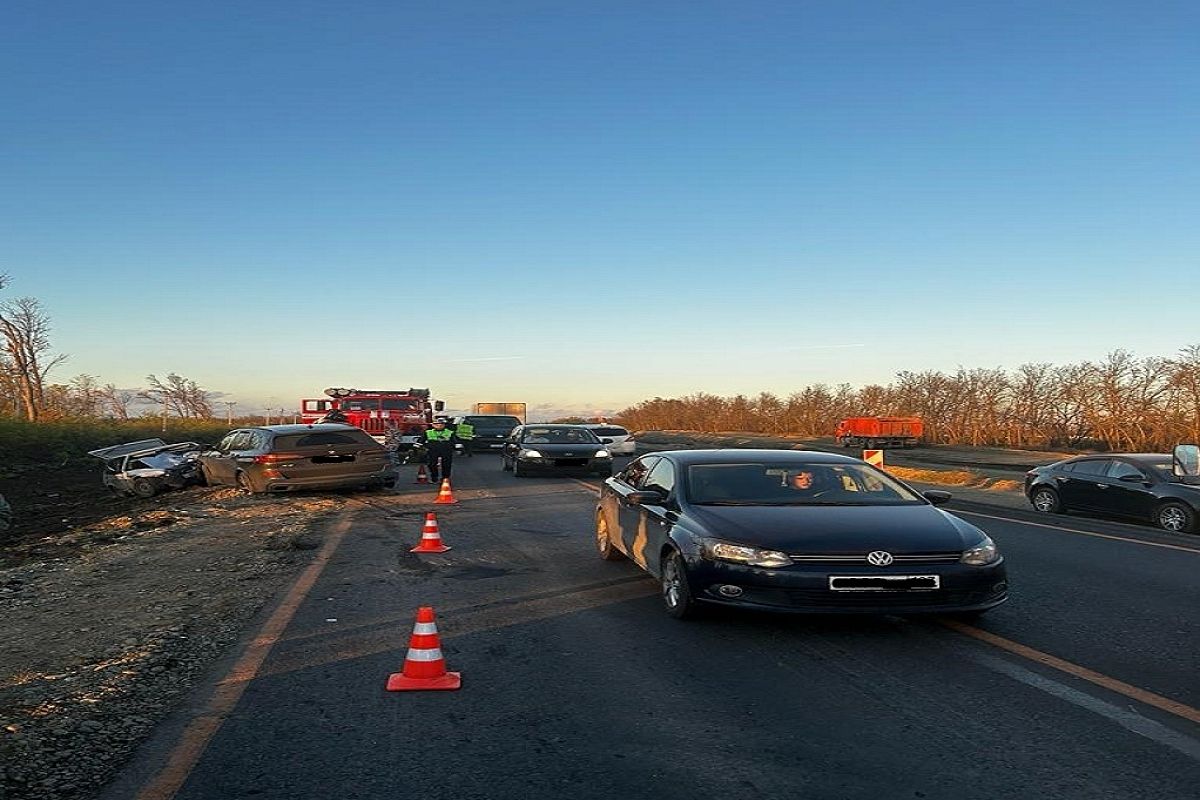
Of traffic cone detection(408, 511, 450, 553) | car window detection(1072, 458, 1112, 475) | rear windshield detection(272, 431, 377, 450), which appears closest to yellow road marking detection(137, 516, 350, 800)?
traffic cone detection(408, 511, 450, 553)

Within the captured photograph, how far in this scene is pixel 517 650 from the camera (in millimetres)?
6062

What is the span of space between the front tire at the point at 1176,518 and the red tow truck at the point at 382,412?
67.1 feet

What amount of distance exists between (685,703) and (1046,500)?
45.2 ft

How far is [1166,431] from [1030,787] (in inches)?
1862

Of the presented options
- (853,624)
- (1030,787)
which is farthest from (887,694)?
(853,624)

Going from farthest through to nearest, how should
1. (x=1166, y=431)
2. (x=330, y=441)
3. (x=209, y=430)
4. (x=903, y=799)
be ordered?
(x=209, y=430)
(x=1166, y=431)
(x=330, y=441)
(x=903, y=799)

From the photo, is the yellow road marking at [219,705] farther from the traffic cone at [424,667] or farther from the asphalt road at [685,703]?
the traffic cone at [424,667]

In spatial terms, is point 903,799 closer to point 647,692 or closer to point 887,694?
point 887,694

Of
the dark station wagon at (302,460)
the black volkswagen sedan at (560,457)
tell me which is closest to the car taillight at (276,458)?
the dark station wagon at (302,460)

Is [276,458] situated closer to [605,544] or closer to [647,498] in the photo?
[605,544]

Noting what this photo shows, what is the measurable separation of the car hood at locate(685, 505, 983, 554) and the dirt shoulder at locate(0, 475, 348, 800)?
3.61 metres

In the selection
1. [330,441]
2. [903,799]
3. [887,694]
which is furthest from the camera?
[330,441]

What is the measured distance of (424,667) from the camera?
5.23 meters

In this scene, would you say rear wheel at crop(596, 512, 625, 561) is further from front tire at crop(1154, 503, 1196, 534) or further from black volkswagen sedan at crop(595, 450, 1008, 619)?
front tire at crop(1154, 503, 1196, 534)
